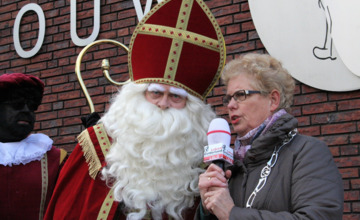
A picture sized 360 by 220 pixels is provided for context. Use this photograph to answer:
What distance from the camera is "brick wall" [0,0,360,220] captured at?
16.0 feet

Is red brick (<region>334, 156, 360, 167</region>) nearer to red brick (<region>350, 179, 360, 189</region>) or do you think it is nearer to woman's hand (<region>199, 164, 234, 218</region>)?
red brick (<region>350, 179, 360, 189</region>)

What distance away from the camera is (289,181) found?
2801 millimetres

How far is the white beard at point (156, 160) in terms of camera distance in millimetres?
3535

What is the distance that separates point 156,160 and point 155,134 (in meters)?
0.16

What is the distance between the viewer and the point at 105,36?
6.23 metres

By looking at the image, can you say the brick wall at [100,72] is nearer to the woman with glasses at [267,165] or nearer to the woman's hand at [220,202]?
the woman with glasses at [267,165]

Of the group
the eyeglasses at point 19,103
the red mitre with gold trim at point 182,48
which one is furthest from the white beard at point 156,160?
the eyeglasses at point 19,103

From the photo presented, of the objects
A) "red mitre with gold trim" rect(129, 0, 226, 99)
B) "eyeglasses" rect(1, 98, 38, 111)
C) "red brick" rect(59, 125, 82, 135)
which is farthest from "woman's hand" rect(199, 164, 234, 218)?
"red brick" rect(59, 125, 82, 135)

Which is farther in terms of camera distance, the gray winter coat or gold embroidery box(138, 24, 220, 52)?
gold embroidery box(138, 24, 220, 52)

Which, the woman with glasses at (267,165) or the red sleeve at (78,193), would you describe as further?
the red sleeve at (78,193)

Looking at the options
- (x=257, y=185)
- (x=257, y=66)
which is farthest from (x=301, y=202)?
(x=257, y=66)

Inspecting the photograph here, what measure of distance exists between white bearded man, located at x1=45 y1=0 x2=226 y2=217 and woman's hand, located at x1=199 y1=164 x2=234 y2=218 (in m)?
0.70

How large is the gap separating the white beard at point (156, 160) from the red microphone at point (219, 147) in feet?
2.12

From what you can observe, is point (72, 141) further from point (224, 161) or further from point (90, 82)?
point (224, 161)
